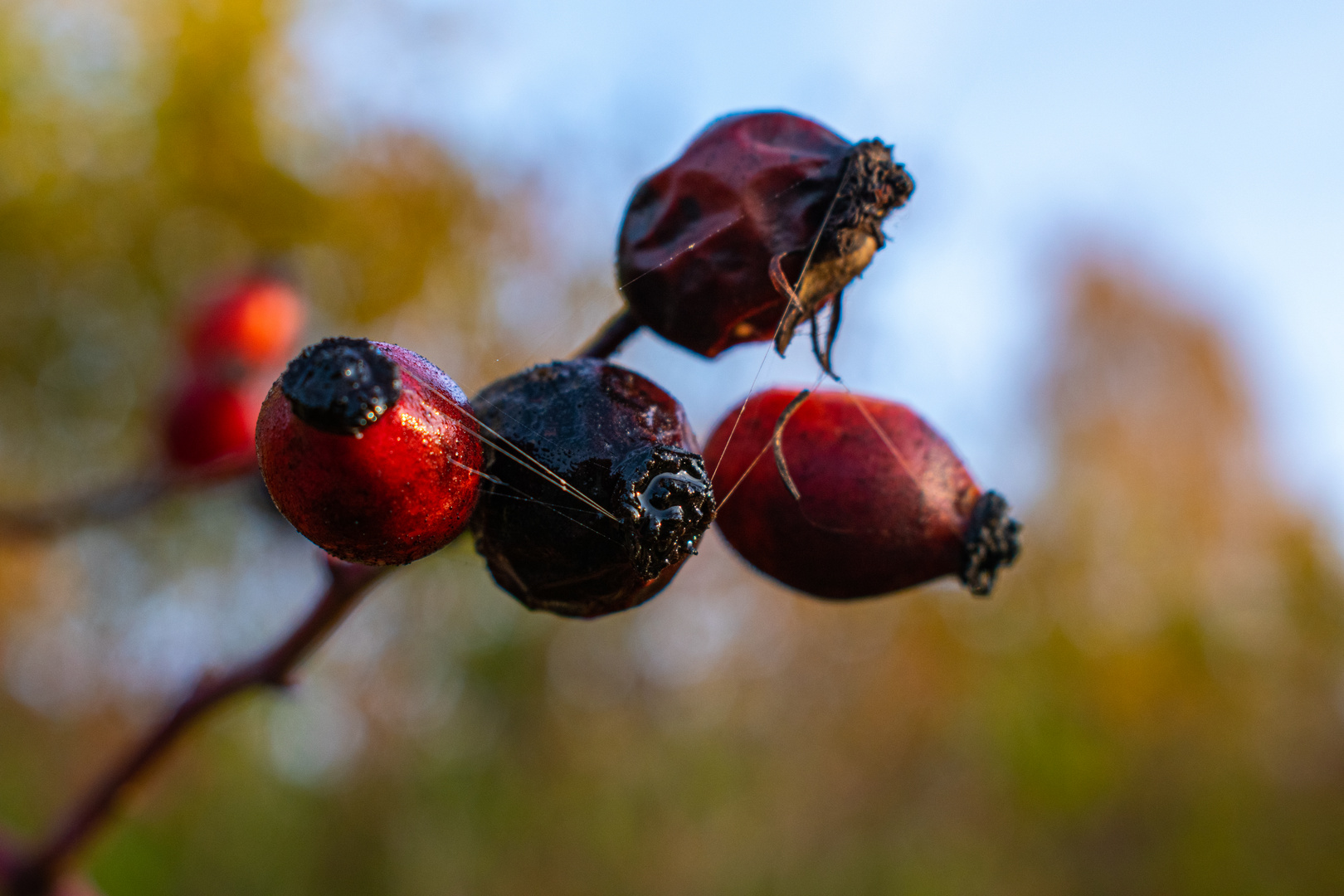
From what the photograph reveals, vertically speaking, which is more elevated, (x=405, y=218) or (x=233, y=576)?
(x=405, y=218)

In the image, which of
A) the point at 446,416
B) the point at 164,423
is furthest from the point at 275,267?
the point at 446,416

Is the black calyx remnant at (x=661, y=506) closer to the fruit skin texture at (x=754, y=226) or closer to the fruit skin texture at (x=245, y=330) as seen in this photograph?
the fruit skin texture at (x=754, y=226)

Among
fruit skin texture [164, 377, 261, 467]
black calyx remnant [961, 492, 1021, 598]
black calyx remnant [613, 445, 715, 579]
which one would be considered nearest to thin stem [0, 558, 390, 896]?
black calyx remnant [613, 445, 715, 579]

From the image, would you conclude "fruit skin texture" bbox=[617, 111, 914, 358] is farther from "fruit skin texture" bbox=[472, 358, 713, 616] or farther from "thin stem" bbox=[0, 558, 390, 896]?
"thin stem" bbox=[0, 558, 390, 896]

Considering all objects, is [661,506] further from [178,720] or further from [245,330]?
[245,330]

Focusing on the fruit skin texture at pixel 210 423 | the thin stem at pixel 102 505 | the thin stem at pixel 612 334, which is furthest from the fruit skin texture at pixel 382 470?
the fruit skin texture at pixel 210 423

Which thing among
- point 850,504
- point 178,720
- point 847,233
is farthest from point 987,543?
point 178,720

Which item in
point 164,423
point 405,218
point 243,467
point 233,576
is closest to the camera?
point 243,467

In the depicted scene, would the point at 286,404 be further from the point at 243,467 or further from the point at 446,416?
the point at 243,467
